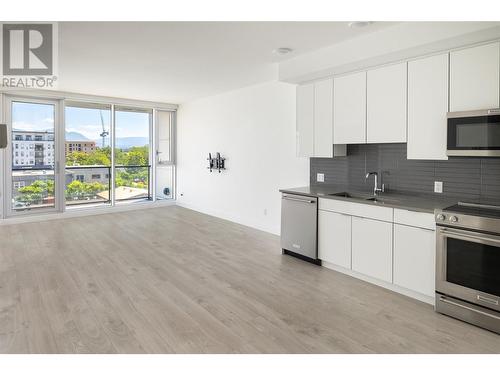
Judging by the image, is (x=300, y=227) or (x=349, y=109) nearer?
(x=349, y=109)

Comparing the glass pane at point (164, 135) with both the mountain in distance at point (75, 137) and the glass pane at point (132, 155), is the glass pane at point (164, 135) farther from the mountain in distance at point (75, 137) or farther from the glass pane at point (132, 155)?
the mountain in distance at point (75, 137)

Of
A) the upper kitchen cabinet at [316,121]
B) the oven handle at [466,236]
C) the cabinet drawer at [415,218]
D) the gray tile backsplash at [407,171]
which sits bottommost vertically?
the oven handle at [466,236]

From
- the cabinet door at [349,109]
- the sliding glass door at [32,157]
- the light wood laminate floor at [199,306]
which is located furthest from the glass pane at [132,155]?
the cabinet door at [349,109]

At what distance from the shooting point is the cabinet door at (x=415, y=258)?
299 cm

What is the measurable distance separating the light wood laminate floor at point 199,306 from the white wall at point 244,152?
1.23 metres

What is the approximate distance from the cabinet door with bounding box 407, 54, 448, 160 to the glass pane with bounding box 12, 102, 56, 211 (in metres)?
6.67

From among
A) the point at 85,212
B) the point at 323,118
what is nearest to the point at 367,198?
the point at 323,118

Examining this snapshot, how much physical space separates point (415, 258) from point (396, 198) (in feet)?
2.56

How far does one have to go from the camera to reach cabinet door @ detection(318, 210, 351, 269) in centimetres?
371

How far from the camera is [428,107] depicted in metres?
3.25

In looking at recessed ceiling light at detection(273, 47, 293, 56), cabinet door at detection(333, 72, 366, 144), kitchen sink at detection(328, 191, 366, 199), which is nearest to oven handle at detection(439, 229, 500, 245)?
kitchen sink at detection(328, 191, 366, 199)

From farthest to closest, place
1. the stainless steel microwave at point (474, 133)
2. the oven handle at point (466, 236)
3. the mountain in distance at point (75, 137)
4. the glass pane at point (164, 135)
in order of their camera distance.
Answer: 1. the glass pane at point (164, 135)
2. the mountain in distance at point (75, 137)
3. the stainless steel microwave at point (474, 133)
4. the oven handle at point (466, 236)

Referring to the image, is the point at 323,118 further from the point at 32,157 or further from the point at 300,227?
the point at 32,157

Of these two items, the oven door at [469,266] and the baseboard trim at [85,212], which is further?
the baseboard trim at [85,212]
